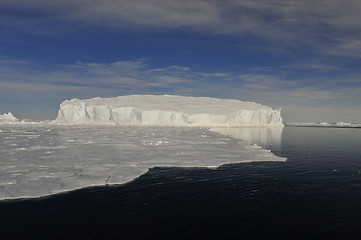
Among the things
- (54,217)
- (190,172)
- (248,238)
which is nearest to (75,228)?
(54,217)

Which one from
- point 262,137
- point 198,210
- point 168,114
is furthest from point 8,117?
point 198,210

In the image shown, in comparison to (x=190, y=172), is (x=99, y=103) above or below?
above

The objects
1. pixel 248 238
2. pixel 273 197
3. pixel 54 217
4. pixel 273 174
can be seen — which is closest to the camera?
pixel 248 238

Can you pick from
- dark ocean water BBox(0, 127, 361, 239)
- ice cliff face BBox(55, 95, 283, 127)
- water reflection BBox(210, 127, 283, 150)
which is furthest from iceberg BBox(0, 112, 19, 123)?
dark ocean water BBox(0, 127, 361, 239)

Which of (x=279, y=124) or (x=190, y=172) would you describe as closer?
(x=190, y=172)

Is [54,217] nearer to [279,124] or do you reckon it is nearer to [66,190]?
[66,190]

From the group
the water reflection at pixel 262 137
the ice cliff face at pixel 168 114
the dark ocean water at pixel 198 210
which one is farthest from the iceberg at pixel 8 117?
the dark ocean water at pixel 198 210

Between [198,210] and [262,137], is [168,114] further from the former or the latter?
[198,210]
